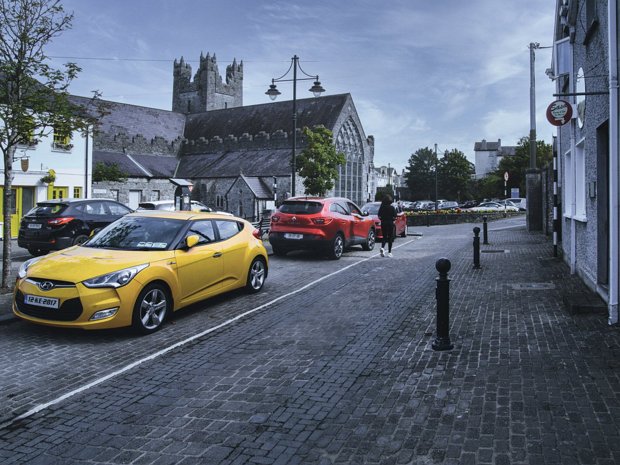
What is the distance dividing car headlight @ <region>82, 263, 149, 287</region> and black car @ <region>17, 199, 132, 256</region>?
26.6 feet

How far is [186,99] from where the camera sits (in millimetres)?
87812

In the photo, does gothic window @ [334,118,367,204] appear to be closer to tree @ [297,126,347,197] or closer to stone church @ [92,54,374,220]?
stone church @ [92,54,374,220]

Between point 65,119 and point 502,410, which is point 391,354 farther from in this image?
point 65,119

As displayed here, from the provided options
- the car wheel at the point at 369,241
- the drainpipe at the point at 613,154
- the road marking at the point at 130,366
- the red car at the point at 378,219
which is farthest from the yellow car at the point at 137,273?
the red car at the point at 378,219

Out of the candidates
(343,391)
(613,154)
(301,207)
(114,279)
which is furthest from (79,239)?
(613,154)

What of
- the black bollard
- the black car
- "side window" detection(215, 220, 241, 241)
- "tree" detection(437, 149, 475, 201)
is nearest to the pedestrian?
"side window" detection(215, 220, 241, 241)

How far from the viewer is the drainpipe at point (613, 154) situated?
6.79 metres

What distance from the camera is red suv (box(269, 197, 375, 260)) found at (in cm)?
1408

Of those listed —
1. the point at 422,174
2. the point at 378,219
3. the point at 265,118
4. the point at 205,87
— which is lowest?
the point at 378,219

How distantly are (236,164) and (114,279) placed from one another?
5652cm

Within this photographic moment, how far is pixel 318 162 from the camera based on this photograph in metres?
44.7

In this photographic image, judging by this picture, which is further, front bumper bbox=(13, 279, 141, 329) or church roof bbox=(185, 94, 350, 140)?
church roof bbox=(185, 94, 350, 140)

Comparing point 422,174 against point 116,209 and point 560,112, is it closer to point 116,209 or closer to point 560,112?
point 116,209

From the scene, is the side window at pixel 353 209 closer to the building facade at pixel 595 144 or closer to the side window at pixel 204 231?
the building facade at pixel 595 144
